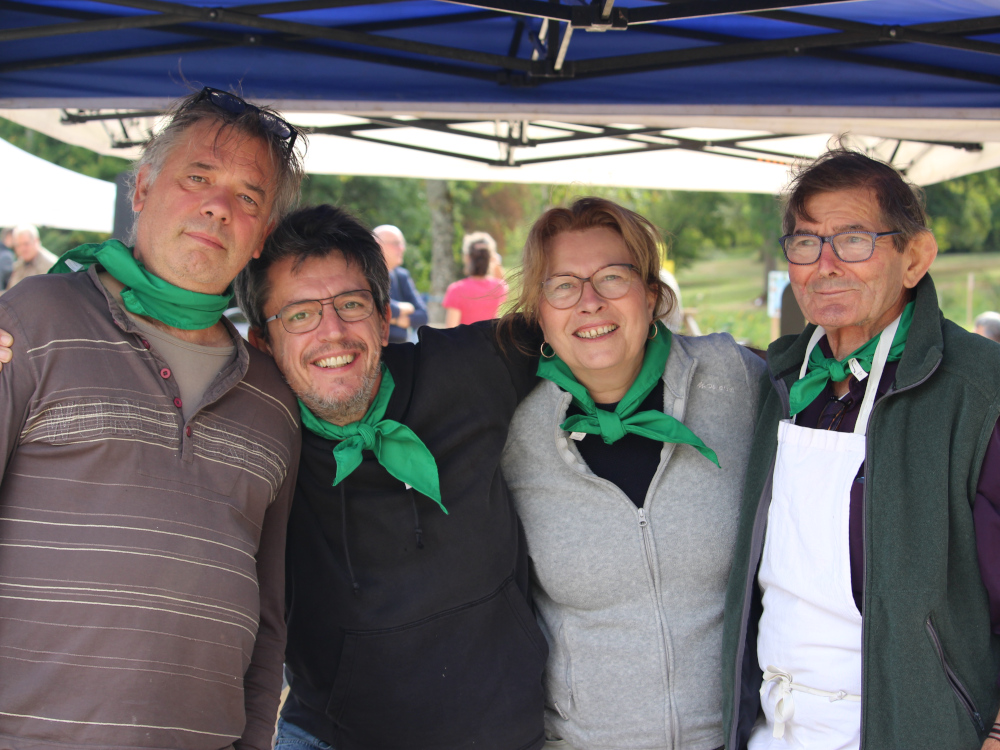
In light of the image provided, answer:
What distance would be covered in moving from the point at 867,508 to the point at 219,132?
1.69m

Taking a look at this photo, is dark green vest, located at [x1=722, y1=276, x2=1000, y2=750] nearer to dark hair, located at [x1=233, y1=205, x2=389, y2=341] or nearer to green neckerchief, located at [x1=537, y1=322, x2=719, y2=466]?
green neckerchief, located at [x1=537, y1=322, x2=719, y2=466]

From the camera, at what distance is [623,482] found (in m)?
2.29

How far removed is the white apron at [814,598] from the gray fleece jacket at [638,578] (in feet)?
0.75

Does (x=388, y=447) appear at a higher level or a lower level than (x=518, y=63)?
lower

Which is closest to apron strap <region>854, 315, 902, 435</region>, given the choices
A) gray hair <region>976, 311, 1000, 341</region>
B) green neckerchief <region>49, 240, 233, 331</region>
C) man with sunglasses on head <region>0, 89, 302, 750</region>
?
man with sunglasses on head <region>0, 89, 302, 750</region>

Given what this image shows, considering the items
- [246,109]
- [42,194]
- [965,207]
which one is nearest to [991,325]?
[246,109]

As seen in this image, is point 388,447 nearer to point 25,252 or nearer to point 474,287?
point 474,287

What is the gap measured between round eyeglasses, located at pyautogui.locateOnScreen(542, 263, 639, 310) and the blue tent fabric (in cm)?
86

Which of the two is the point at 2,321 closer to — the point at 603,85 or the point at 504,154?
the point at 603,85

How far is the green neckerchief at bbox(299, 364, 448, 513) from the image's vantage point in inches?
82.6

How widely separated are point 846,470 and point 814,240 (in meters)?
0.54

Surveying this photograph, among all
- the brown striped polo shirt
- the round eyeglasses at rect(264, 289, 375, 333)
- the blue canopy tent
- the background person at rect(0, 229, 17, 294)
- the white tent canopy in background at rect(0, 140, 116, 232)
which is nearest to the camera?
the brown striped polo shirt

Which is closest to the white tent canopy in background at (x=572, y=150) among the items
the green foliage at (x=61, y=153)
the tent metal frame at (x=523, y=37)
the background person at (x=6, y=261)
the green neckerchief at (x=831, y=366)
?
the tent metal frame at (x=523, y=37)

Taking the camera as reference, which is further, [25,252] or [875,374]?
[25,252]
